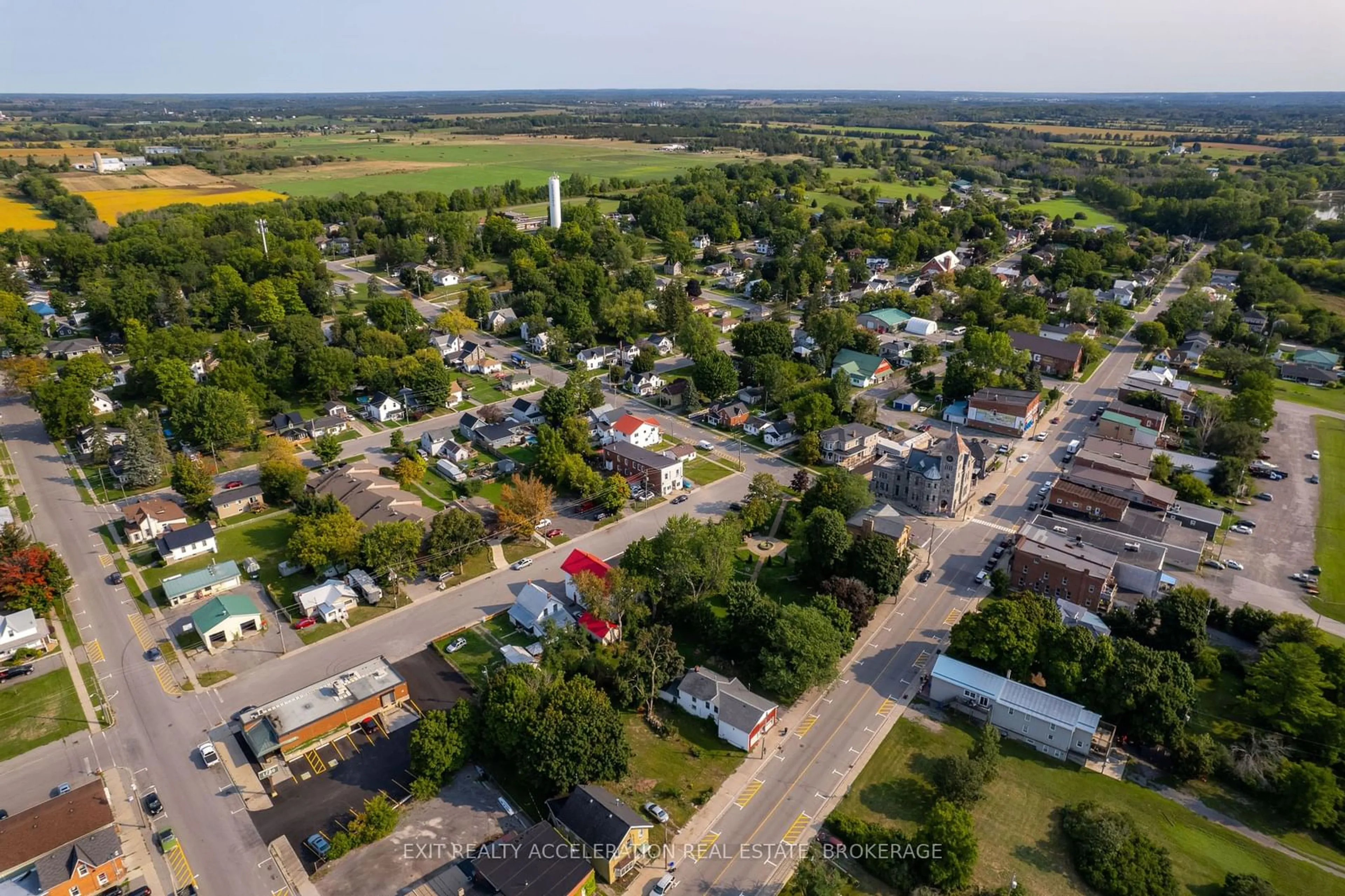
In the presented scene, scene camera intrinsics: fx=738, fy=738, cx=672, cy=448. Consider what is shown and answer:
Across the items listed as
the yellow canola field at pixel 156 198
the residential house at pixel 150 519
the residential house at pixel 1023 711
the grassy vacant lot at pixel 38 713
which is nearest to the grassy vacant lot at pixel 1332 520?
the residential house at pixel 1023 711

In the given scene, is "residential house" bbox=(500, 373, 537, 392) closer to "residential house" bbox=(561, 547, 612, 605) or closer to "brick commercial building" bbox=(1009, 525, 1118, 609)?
"residential house" bbox=(561, 547, 612, 605)

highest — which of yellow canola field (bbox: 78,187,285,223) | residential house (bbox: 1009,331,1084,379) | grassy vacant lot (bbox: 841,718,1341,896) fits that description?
yellow canola field (bbox: 78,187,285,223)

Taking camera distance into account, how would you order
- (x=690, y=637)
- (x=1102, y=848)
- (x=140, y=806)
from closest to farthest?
(x=1102, y=848) → (x=140, y=806) → (x=690, y=637)

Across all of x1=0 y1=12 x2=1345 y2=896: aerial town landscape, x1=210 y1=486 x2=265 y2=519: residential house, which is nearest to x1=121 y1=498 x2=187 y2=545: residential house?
x1=0 y1=12 x2=1345 y2=896: aerial town landscape

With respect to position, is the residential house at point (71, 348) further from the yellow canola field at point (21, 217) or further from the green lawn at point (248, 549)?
the yellow canola field at point (21, 217)

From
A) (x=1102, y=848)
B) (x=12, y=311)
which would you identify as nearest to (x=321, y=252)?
(x=12, y=311)

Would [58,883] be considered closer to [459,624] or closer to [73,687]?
[73,687]
